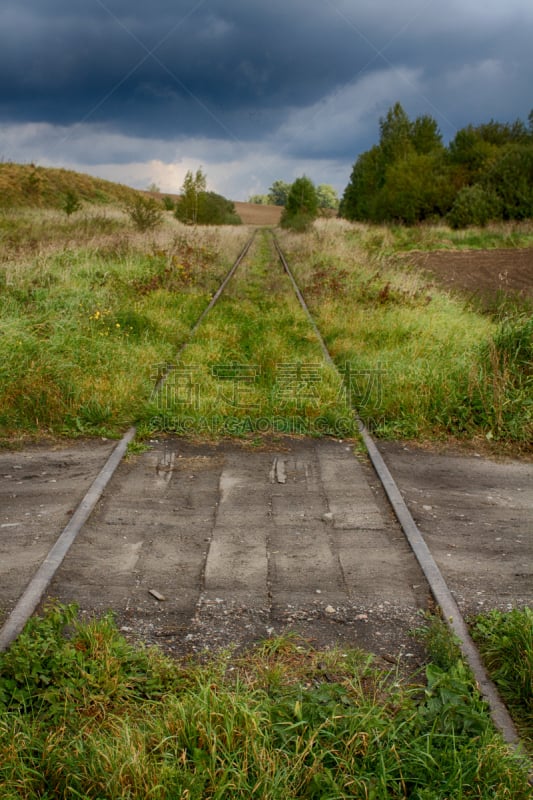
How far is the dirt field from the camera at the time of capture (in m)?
15.4

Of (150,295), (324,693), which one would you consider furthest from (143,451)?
(150,295)

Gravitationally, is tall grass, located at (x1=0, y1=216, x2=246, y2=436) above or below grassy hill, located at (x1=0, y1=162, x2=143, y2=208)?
below

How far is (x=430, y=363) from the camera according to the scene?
7762 millimetres

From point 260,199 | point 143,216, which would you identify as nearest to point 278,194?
point 260,199

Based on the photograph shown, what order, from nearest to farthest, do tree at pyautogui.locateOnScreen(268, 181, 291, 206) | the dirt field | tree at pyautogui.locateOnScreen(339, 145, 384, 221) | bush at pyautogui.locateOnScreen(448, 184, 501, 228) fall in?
the dirt field → bush at pyautogui.locateOnScreen(448, 184, 501, 228) → tree at pyautogui.locateOnScreen(339, 145, 384, 221) → tree at pyautogui.locateOnScreen(268, 181, 291, 206)

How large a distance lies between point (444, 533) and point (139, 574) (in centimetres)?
221

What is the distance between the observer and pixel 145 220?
75.2ft

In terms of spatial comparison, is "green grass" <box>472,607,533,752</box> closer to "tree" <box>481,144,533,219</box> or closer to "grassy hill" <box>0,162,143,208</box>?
"tree" <box>481,144,533,219</box>

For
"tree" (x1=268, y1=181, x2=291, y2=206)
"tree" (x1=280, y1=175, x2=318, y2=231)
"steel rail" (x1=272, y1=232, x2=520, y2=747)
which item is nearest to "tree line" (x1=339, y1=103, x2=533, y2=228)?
"tree" (x1=280, y1=175, x2=318, y2=231)

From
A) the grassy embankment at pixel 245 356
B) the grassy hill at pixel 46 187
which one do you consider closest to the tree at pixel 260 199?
the grassy hill at pixel 46 187

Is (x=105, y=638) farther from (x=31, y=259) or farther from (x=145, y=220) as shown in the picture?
(x=145, y=220)

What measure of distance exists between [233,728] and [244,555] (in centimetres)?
171

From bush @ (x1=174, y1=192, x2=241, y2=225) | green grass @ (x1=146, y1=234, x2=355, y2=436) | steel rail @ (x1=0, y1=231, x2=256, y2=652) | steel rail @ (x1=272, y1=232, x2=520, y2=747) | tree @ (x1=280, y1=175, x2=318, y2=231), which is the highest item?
tree @ (x1=280, y1=175, x2=318, y2=231)

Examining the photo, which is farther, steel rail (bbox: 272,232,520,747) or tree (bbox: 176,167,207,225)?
tree (bbox: 176,167,207,225)
